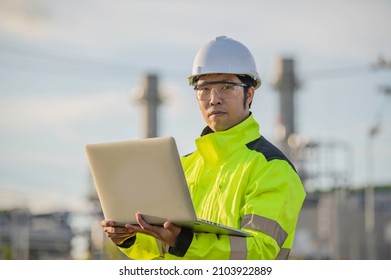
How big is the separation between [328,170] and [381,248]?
2988mm

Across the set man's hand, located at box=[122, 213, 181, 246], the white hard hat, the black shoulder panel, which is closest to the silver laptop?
man's hand, located at box=[122, 213, 181, 246]

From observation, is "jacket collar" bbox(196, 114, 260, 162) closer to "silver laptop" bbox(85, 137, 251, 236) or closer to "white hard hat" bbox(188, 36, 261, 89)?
"white hard hat" bbox(188, 36, 261, 89)

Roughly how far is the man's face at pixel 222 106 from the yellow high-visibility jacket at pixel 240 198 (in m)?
0.03

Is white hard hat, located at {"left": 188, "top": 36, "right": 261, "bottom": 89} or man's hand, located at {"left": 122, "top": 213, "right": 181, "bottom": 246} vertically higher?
white hard hat, located at {"left": 188, "top": 36, "right": 261, "bottom": 89}

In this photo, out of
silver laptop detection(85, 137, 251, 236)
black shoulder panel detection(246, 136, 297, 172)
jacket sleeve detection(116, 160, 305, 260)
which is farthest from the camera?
black shoulder panel detection(246, 136, 297, 172)

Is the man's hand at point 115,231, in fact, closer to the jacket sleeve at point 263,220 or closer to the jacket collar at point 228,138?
the jacket sleeve at point 263,220

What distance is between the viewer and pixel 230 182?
307 cm

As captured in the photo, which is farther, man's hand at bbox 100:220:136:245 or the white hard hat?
the white hard hat

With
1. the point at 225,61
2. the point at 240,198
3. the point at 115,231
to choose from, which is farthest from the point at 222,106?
the point at 115,231

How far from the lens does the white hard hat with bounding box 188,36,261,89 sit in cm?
313

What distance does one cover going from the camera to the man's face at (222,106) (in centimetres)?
310

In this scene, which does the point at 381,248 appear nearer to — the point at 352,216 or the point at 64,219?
the point at 352,216

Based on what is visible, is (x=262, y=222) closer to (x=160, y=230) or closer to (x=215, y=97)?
(x=160, y=230)

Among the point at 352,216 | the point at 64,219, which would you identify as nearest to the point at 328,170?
the point at 352,216
